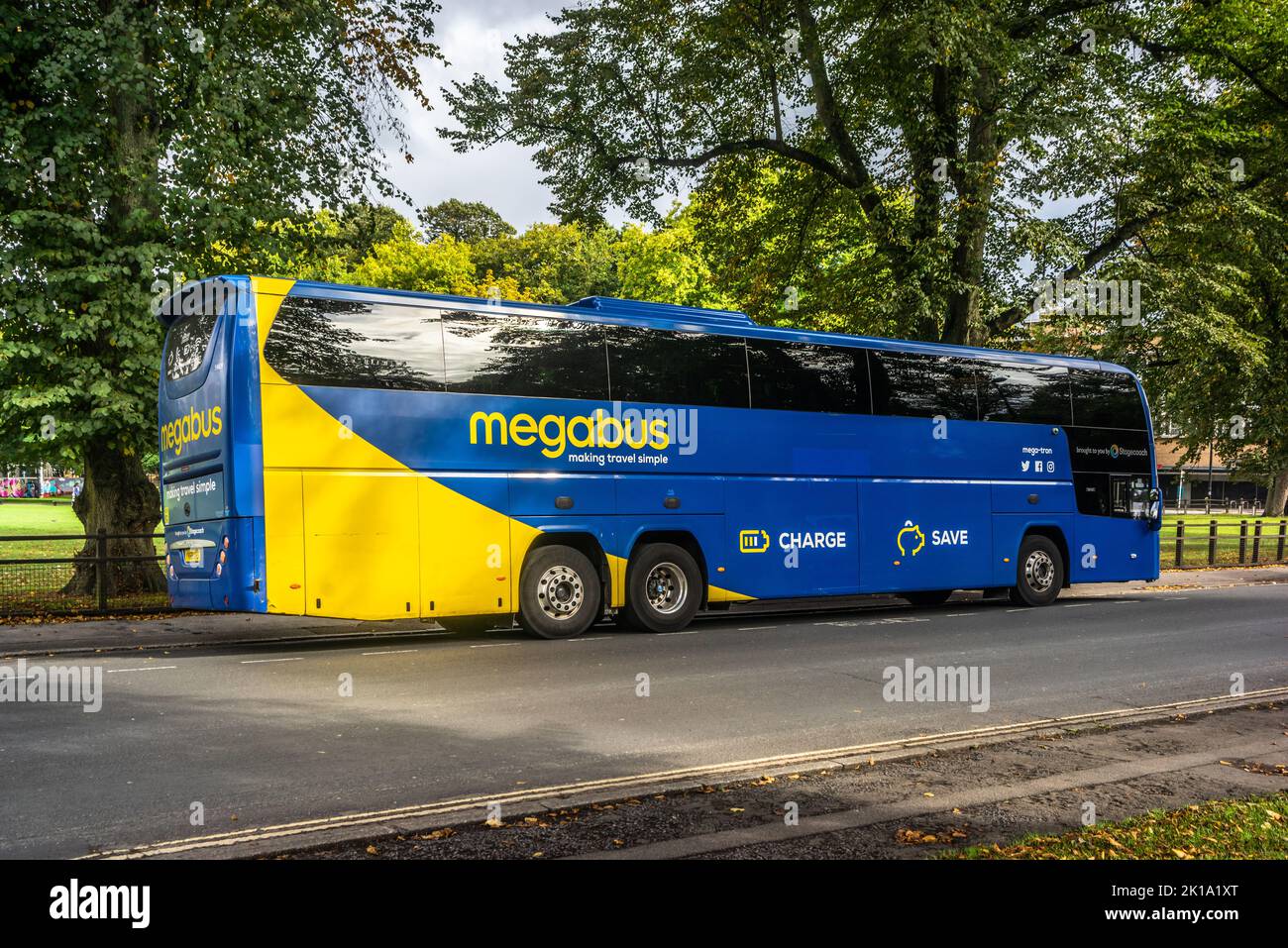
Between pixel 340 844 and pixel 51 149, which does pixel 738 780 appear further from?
pixel 51 149

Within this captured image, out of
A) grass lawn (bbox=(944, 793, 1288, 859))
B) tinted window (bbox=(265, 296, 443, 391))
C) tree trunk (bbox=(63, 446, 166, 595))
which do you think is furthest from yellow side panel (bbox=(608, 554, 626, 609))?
grass lawn (bbox=(944, 793, 1288, 859))

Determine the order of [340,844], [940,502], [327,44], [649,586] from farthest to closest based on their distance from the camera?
[327,44] < [940,502] < [649,586] < [340,844]

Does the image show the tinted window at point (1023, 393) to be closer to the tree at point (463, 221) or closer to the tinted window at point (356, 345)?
the tinted window at point (356, 345)

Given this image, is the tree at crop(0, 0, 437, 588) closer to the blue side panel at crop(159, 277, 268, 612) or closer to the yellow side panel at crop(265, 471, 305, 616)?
the blue side panel at crop(159, 277, 268, 612)

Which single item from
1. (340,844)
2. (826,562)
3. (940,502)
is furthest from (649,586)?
(340,844)

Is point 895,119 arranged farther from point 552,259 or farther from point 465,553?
point 552,259

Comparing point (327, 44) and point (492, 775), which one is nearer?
point (492, 775)

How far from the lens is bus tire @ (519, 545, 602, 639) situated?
12.9m

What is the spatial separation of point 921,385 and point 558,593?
6.88 m

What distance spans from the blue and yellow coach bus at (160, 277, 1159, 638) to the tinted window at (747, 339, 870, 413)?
3 cm

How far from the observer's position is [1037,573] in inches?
718

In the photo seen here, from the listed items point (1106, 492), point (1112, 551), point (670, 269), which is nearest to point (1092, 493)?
point (1106, 492)

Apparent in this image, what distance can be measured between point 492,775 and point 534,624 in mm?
6560

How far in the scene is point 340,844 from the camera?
489 cm
